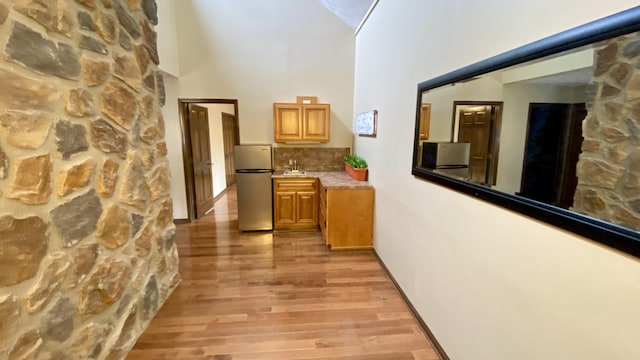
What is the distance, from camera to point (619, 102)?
0.89m

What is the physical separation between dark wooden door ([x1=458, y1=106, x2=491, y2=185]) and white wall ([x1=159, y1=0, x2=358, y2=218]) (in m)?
3.21

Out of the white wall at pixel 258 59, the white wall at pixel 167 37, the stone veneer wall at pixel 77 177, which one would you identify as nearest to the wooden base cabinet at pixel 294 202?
the white wall at pixel 258 59

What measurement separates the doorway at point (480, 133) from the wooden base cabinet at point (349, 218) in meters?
1.87

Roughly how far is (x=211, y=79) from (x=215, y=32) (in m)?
0.71

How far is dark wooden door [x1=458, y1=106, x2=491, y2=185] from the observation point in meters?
1.54

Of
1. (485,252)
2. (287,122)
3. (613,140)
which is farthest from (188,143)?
(613,140)

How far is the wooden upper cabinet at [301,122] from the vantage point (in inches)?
174

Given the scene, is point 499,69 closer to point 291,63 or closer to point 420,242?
point 420,242

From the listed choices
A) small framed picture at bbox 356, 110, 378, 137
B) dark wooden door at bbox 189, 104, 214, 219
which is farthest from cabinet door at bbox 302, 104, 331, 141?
dark wooden door at bbox 189, 104, 214, 219

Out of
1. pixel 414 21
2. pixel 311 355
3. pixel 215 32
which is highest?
pixel 215 32

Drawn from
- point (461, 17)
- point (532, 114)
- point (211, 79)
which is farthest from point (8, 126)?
point (211, 79)

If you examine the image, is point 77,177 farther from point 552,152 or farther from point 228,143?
point 228,143

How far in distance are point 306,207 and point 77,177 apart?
3079 millimetres

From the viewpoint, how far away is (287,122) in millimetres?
4457
